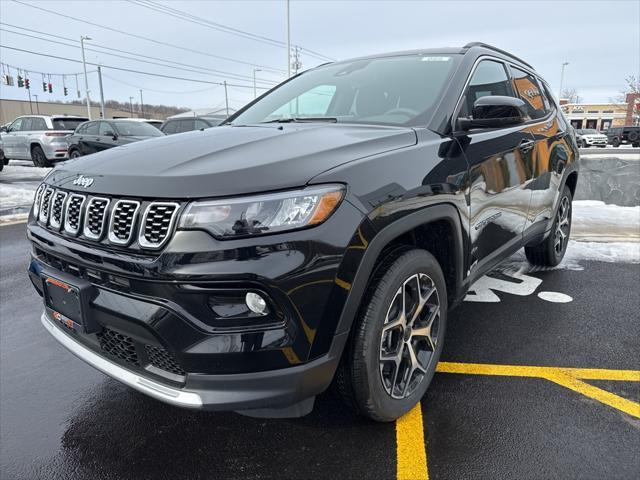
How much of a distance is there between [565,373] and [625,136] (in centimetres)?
4226

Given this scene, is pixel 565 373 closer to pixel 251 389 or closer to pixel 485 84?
pixel 485 84

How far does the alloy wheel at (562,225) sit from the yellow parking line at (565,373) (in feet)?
6.32

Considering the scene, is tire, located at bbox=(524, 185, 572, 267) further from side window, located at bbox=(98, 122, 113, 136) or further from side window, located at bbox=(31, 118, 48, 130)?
side window, located at bbox=(31, 118, 48, 130)

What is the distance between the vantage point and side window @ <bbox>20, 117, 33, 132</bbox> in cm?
1509

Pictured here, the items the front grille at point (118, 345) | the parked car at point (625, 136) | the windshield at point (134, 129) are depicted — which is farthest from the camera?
the parked car at point (625, 136)

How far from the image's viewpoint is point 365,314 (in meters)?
1.90

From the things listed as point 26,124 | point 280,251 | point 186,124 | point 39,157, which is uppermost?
point 26,124

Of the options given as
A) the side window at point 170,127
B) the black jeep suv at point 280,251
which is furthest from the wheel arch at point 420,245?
the side window at point 170,127

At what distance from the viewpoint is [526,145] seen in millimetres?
3289

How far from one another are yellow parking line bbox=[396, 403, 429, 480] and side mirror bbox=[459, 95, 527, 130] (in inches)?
60.3

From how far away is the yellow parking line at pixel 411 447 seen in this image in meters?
1.93

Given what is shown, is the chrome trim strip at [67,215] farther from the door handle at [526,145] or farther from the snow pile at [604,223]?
the snow pile at [604,223]

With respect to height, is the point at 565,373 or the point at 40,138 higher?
the point at 40,138

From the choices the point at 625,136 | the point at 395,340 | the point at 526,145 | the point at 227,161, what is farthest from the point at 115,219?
the point at 625,136
